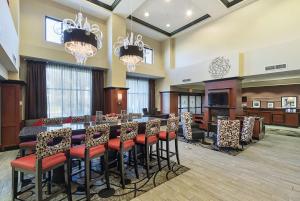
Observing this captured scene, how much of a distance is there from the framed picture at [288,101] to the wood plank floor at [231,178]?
641 centimetres

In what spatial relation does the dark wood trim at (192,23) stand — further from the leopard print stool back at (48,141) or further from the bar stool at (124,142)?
the leopard print stool back at (48,141)

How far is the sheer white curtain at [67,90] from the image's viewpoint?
6328 mm

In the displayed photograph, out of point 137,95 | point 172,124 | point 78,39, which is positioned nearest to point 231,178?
point 172,124

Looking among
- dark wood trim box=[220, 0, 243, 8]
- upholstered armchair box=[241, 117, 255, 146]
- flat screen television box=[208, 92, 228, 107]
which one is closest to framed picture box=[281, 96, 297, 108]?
flat screen television box=[208, 92, 228, 107]

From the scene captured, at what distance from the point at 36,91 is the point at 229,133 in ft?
23.2

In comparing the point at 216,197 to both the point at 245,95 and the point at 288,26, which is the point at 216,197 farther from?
the point at 245,95

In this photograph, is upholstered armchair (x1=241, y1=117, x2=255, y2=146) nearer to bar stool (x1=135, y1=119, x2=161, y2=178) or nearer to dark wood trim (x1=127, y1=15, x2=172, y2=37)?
bar stool (x1=135, y1=119, x2=161, y2=178)

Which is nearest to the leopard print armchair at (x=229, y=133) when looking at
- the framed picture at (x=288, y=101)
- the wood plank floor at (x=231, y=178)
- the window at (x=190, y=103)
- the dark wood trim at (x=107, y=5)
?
the wood plank floor at (x=231, y=178)

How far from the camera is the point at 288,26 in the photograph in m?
5.50

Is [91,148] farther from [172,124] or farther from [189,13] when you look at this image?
[189,13]

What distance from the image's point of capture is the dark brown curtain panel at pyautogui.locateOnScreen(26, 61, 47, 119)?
573cm

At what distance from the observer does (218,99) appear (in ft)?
24.2

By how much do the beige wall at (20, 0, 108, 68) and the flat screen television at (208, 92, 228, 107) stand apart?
21.8ft

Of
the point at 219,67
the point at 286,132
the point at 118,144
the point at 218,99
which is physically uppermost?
the point at 219,67
